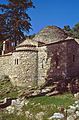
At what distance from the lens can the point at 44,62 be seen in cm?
3734

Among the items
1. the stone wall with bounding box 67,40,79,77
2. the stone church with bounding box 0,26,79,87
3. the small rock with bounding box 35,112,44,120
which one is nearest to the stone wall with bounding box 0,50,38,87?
the stone church with bounding box 0,26,79,87

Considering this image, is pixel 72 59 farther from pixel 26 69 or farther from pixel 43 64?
pixel 26 69

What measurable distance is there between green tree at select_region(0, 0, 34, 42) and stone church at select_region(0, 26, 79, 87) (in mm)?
13664

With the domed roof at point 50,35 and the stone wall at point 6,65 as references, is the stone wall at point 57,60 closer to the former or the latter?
the domed roof at point 50,35

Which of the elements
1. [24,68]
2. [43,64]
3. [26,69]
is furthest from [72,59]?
[24,68]

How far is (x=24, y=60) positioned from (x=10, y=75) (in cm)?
285

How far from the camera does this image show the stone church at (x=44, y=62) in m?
36.8

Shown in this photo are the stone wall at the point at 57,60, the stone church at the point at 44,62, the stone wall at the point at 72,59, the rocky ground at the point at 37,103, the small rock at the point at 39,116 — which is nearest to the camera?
the small rock at the point at 39,116

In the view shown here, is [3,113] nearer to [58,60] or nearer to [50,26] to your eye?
[58,60]

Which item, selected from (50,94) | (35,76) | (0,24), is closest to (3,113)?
(50,94)

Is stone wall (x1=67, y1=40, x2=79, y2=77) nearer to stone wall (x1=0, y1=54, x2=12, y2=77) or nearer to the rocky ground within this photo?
the rocky ground

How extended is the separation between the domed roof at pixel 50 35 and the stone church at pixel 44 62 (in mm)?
1387

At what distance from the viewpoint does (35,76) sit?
122ft

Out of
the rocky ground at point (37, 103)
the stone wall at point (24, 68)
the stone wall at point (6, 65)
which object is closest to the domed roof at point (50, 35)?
the stone wall at point (24, 68)
